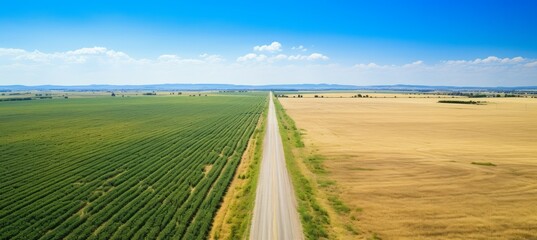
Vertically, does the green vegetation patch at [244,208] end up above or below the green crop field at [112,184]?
below

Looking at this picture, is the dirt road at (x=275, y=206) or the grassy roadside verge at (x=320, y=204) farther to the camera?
the grassy roadside verge at (x=320, y=204)

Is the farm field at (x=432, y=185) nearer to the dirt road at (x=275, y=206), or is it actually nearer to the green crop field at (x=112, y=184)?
the dirt road at (x=275, y=206)

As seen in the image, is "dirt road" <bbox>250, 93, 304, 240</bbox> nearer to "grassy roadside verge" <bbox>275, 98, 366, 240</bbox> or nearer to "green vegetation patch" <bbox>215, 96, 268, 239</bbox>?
"green vegetation patch" <bbox>215, 96, 268, 239</bbox>

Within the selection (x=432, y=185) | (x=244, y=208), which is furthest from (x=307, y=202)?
(x=432, y=185)

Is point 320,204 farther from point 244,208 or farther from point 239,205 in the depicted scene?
point 239,205

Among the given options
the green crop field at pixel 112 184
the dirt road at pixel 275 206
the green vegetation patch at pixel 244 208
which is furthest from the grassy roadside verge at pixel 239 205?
the green crop field at pixel 112 184

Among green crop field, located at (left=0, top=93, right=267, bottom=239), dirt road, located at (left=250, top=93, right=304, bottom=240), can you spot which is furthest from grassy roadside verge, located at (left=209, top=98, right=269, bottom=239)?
green crop field, located at (left=0, top=93, right=267, bottom=239)
